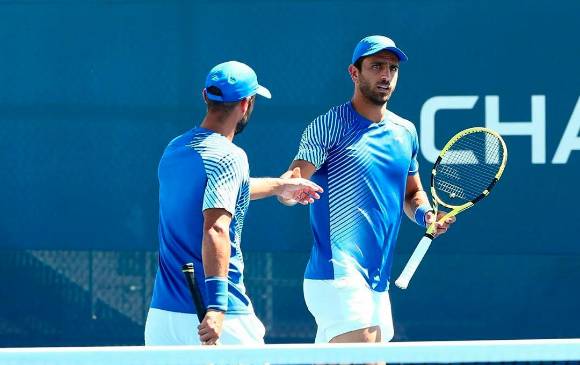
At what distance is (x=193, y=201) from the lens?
331 cm

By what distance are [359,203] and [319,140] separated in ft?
0.80

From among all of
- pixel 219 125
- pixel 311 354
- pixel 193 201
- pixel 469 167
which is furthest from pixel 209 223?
pixel 469 167

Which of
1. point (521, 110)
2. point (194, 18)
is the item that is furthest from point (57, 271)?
point (521, 110)

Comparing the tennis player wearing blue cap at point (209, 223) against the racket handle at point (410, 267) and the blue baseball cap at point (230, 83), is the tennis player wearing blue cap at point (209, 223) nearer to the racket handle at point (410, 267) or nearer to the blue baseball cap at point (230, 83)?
the blue baseball cap at point (230, 83)

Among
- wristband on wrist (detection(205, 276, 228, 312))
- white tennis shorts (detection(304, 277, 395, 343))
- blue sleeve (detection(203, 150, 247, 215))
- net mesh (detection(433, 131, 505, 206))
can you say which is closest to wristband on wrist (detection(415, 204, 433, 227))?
white tennis shorts (detection(304, 277, 395, 343))

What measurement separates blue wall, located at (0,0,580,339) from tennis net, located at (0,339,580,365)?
256 cm

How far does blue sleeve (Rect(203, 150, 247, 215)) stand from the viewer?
3.25 m

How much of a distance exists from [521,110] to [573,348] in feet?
8.58

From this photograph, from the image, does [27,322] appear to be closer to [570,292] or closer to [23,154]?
[23,154]

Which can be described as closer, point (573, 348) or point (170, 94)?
point (573, 348)

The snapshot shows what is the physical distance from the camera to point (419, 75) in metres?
5.24

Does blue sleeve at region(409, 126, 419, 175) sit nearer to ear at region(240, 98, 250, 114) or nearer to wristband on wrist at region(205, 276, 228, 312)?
ear at region(240, 98, 250, 114)

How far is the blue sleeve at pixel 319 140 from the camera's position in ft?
13.2

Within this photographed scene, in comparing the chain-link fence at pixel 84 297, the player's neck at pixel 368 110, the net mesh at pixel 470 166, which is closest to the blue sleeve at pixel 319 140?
the player's neck at pixel 368 110
